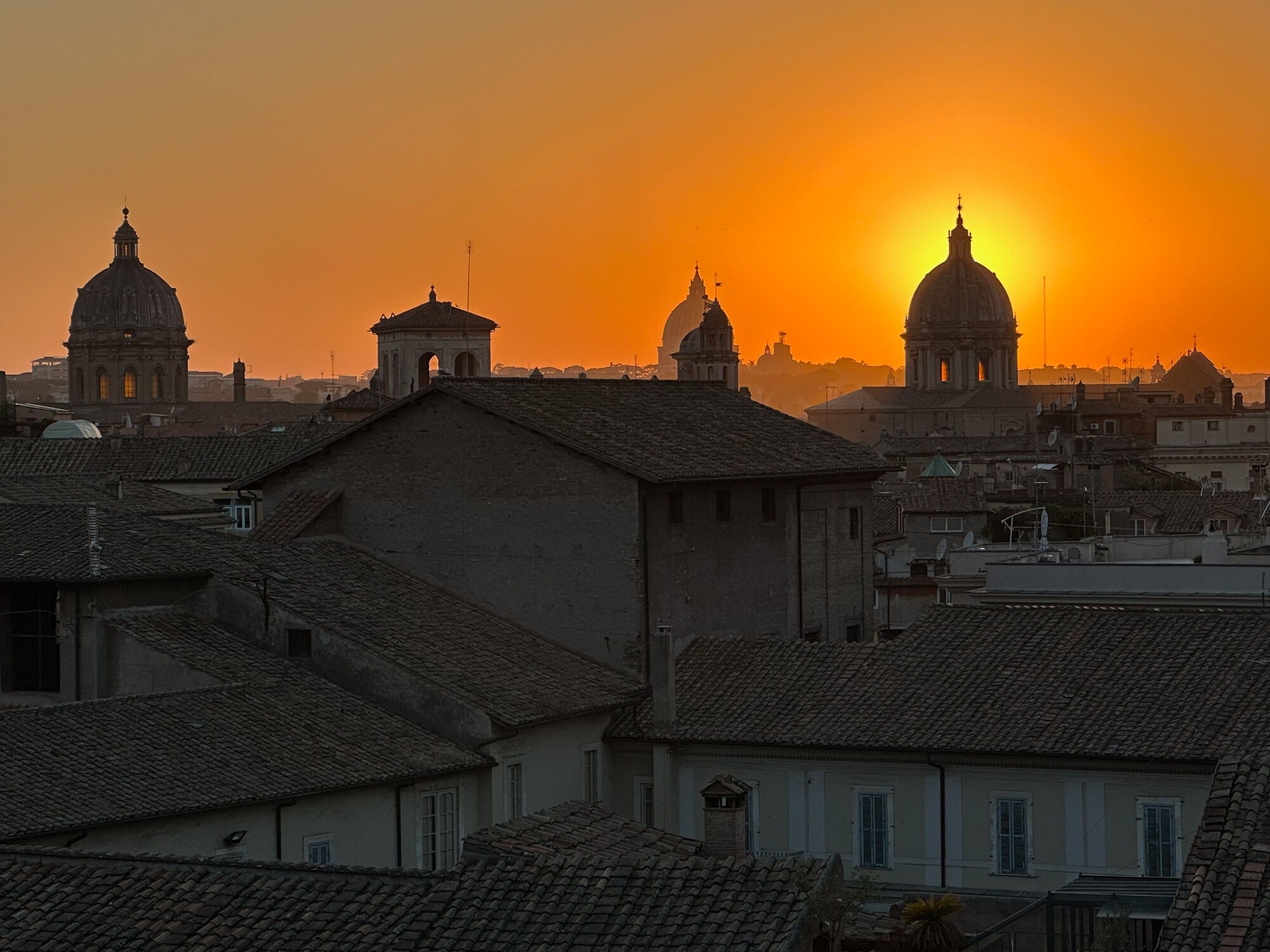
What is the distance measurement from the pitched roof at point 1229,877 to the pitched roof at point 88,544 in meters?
15.6

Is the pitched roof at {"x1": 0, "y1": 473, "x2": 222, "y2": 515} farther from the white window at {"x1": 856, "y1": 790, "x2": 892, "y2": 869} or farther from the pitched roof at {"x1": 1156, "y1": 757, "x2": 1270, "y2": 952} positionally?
the pitched roof at {"x1": 1156, "y1": 757, "x2": 1270, "y2": 952}

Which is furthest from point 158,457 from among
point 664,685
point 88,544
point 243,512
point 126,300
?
point 126,300

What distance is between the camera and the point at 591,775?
29344 millimetres

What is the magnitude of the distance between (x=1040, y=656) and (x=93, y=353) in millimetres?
141890

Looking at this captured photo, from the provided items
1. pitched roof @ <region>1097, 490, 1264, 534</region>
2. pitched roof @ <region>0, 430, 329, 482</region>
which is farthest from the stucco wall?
pitched roof @ <region>1097, 490, 1264, 534</region>

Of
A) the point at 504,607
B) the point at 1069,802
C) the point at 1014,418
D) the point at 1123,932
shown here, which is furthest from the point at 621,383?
the point at 1014,418

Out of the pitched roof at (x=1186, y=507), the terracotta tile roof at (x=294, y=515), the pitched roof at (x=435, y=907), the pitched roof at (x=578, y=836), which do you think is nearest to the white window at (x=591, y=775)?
the pitched roof at (x=578, y=836)

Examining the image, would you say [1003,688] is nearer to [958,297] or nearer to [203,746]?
[203,746]

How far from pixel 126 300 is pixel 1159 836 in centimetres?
14625

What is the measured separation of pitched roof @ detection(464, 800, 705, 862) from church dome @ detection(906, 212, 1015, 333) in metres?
142

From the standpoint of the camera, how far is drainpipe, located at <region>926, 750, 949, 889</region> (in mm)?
27125

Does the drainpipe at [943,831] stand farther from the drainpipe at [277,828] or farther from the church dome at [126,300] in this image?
the church dome at [126,300]

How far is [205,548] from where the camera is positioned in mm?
30766

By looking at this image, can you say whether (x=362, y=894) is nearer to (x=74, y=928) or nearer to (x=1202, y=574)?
(x=74, y=928)
